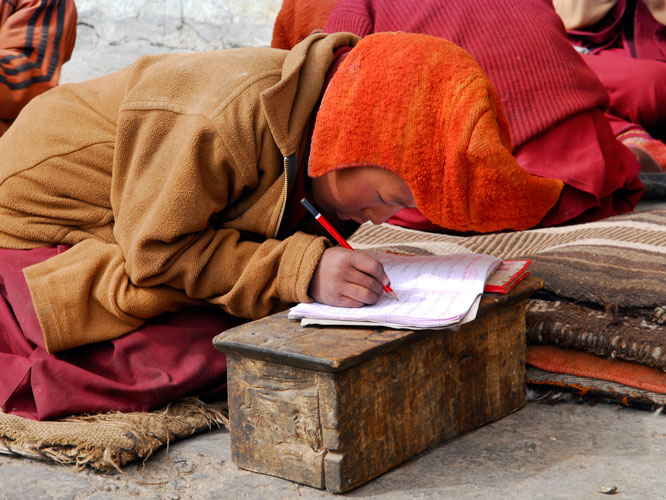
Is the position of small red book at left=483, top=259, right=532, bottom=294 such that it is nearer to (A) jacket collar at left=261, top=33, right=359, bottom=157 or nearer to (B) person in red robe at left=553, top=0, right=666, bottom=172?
(A) jacket collar at left=261, top=33, right=359, bottom=157

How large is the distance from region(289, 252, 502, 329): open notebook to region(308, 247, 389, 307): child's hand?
0.02m

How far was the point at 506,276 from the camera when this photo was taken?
1684 mm

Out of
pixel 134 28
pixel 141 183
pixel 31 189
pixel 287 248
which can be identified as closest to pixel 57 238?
pixel 31 189

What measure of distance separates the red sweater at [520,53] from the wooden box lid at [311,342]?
3.90 ft

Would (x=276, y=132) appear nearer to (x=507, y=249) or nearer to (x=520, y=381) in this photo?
(x=520, y=381)

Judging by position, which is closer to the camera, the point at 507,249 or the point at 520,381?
the point at 520,381

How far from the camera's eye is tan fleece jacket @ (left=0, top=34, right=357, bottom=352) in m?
1.58

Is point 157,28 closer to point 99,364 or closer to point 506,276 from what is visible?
point 99,364

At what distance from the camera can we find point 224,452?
1.58 metres

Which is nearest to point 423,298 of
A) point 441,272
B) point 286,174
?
point 441,272

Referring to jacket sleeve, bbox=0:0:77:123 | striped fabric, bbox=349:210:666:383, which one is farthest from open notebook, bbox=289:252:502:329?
jacket sleeve, bbox=0:0:77:123

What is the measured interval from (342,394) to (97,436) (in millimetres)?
514

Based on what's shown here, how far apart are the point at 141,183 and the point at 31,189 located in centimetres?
30

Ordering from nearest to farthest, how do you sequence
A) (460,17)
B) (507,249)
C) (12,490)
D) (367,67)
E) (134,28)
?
(12,490) → (367,67) → (507,249) → (460,17) → (134,28)
